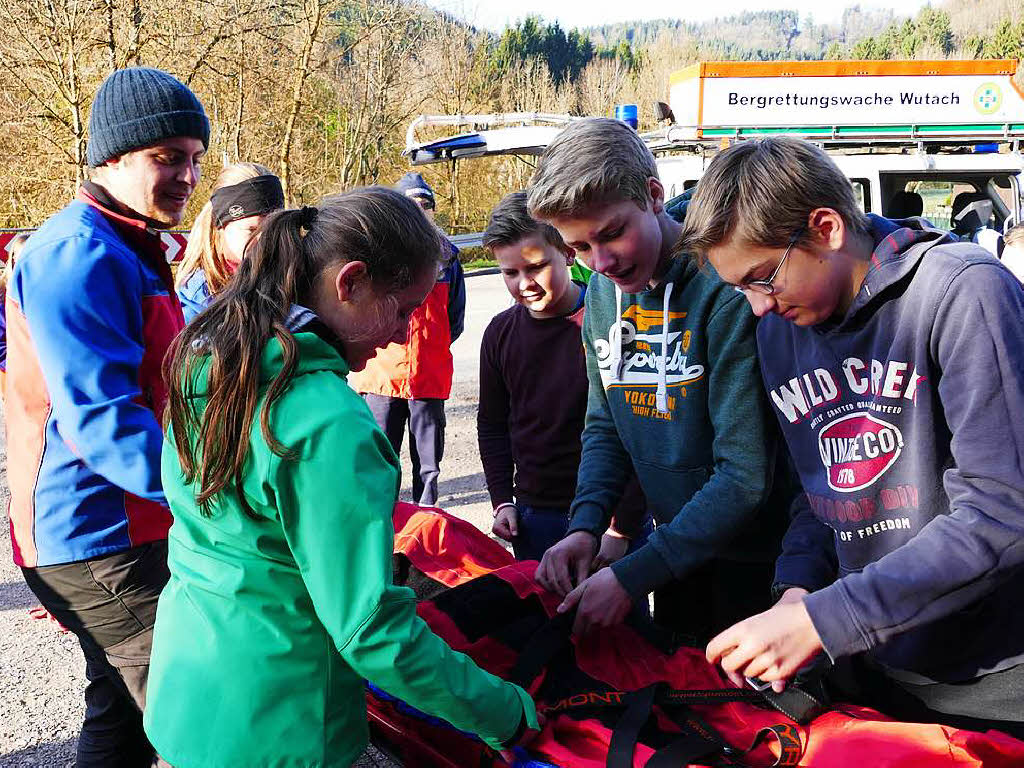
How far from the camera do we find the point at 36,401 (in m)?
2.20

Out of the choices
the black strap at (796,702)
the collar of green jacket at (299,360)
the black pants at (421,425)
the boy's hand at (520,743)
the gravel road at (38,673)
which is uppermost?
the collar of green jacket at (299,360)

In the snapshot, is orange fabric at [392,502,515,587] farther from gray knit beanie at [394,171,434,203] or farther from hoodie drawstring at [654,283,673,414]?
gray knit beanie at [394,171,434,203]

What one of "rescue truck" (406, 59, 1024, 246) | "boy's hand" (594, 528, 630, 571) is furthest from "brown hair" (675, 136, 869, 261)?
"rescue truck" (406, 59, 1024, 246)

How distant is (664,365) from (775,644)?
2.79 feet

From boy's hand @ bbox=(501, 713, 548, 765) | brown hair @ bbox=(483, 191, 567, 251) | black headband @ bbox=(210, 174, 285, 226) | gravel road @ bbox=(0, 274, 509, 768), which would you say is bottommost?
gravel road @ bbox=(0, 274, 509, 768)

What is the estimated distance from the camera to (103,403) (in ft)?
6.81

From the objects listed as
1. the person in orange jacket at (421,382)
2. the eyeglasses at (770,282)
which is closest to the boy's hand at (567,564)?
the eyeglasses at (770,282)

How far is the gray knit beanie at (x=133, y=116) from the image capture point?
2332 millimetres

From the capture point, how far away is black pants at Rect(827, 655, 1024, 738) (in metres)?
1.62

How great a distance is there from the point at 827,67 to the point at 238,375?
915 centimetres

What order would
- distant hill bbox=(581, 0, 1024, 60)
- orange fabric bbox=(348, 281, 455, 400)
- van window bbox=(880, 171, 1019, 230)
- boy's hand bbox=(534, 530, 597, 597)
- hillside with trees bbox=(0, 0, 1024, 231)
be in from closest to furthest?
boy's hand bbox=(534, 530, 597, 597) < orange fabric bbox=(348, 281, 455, 400) < van window bbox=(880, 171, 1019, 230) < hillside with trees bbox=(0, 0, 1024, 231) < distant hill bbox=(581, 0, 1024, 60)

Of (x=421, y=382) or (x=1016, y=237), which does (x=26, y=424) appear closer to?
(x=421, y=382)

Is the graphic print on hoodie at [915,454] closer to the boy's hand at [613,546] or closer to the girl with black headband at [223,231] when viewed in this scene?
the boy's hand at [613,546]

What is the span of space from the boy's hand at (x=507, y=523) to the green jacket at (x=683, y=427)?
691 millimetres
